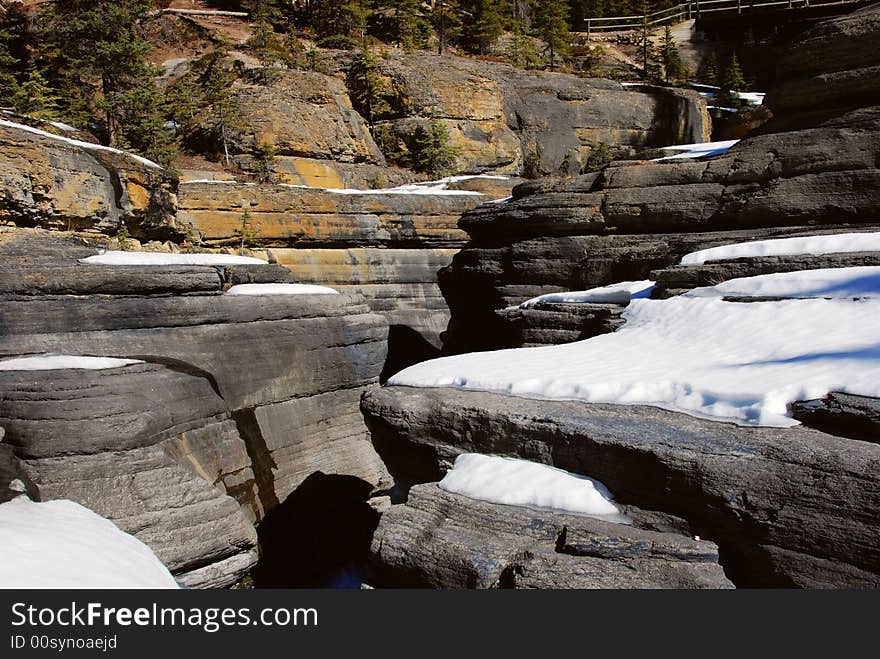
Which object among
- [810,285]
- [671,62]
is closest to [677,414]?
[810,285]

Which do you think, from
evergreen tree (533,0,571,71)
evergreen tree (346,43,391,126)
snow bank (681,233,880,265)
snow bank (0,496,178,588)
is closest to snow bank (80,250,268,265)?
snow bank (0,496,178,588)

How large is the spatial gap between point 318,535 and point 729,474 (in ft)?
23.6

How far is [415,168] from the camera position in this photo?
2361 centimetres

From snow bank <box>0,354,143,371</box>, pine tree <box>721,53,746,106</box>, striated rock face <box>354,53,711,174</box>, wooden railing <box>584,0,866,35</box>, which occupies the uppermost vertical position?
wooden railing <box>584,0,866,35</box>

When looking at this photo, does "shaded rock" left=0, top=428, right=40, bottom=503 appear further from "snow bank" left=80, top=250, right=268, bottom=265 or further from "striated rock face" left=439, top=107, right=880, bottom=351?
"striated rock face" left=439, top=107, right=880, bottom=351

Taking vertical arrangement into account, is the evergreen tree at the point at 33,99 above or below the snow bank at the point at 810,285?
above

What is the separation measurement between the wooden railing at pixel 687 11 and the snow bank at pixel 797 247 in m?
30.1

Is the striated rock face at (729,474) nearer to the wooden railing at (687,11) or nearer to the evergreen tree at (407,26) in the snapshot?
the evergreen tree at (407,26)

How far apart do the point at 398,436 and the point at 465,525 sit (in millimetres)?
1596

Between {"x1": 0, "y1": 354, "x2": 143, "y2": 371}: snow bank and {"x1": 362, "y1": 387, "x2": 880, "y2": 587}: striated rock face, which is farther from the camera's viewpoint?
{"x1": 0, "y1": 354, "x2": 143, "y2": 371}: snow bank

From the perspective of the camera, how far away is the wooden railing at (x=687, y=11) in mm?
31797

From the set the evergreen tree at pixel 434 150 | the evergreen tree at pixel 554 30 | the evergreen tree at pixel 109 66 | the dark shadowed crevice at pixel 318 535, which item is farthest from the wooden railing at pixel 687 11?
the dark shadowed crevice at pixel 318 535

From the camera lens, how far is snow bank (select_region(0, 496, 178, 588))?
4.11 meters

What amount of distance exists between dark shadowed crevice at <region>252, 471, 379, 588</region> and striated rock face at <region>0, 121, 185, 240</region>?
6.21 meters
